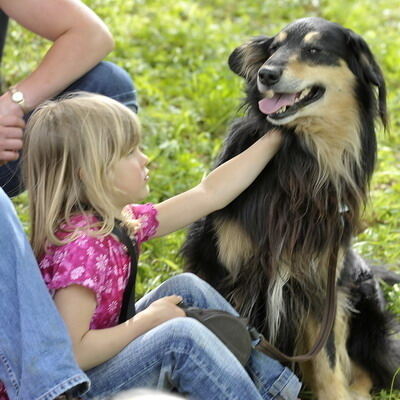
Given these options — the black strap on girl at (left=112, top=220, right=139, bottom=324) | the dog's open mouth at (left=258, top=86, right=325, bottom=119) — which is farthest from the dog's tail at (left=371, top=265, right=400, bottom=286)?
the black strap on girl at (left=112, top=220, right=139, bottom=324)

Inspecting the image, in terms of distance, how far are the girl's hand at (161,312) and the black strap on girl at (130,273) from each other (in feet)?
0.16

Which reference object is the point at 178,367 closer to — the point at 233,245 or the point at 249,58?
the point at 233,245

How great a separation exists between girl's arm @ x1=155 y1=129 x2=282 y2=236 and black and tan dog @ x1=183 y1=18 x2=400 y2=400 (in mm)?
71

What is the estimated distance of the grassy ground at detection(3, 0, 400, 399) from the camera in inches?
151


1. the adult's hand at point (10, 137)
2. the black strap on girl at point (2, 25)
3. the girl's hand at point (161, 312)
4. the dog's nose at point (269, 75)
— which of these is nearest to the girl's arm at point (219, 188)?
the dog's nose at point (269, 75)

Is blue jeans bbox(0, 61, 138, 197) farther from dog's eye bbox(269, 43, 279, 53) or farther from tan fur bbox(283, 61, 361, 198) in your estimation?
tan fur bbox(283, 61, 361, 198)

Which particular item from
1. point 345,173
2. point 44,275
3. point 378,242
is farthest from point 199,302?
point 378,242

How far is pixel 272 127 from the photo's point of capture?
2.71 metres

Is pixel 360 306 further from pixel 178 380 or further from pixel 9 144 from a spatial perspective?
pixel 9 144

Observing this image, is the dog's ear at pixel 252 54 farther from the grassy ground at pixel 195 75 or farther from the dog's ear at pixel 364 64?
the grassy ground at pixel 195 75

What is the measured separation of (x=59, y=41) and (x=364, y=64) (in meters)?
1.13

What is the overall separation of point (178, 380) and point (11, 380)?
46 cm

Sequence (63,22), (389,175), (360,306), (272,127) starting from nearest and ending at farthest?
(272,127) < (63,22) < (360,306) < (389,175)

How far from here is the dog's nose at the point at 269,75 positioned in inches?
103
